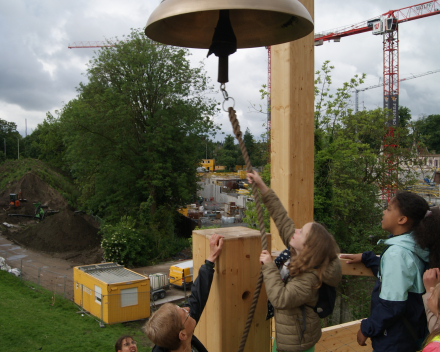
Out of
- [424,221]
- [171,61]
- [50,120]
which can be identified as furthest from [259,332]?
[50,120]

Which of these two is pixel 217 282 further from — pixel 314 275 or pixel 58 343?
pixel 58 343

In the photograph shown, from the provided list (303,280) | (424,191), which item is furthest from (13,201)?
(303,280)

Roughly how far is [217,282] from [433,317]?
3.22 feet

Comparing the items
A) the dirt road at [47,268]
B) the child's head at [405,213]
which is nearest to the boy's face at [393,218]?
the child's head at [405,213]

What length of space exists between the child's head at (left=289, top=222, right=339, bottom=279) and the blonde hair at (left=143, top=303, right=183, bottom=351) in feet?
1.94

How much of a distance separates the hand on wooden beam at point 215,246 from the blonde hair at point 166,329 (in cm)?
31

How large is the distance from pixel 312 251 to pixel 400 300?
44 cm

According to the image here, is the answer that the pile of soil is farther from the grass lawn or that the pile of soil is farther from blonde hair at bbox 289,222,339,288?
blonde hair at bbox 289,222,339,288

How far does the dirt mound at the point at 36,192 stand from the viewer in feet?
119

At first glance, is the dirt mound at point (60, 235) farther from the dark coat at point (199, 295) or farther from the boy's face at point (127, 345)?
the dark coat at point (199, 295)

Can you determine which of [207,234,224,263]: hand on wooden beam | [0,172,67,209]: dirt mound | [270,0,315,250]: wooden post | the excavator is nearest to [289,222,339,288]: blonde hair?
[207,234,224,263]: hand on wooden beam

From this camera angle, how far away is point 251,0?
4.54 ft

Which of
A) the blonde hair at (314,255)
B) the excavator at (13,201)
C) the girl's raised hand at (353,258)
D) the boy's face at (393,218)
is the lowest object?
the excavator at (13,201)

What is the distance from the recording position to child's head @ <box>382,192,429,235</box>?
195cm
